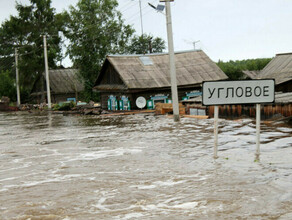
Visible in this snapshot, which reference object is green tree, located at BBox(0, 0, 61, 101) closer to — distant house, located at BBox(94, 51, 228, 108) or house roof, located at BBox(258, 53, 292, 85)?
distant house, located at BBox(94, 51, 228, 108)

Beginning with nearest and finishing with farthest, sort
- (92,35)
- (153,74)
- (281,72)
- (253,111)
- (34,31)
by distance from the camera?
(253,111), (281,72), (153,74), (92,35), (34,31)

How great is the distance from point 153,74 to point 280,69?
1013cm

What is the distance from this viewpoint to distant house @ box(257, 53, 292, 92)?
25.1m

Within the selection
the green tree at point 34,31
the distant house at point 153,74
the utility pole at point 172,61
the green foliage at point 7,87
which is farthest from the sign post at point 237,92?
the green foliage at point 7,87

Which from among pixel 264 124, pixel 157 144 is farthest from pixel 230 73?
pixel 157 144

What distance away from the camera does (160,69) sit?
114 feet

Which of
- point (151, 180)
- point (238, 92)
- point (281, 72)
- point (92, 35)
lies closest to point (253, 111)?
point (281, 72)

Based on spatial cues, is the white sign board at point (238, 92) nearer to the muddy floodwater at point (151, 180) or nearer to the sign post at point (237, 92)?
the sign post at point (237, 92)

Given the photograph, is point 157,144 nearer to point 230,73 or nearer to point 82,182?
point 82,182

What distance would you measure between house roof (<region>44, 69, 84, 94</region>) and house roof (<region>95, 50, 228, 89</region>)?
20.5m

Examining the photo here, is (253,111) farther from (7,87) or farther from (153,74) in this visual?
(7,87)

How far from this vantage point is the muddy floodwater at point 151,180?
5.55 m

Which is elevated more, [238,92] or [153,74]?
[153,74]

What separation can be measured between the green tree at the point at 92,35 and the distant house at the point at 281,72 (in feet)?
77.8
